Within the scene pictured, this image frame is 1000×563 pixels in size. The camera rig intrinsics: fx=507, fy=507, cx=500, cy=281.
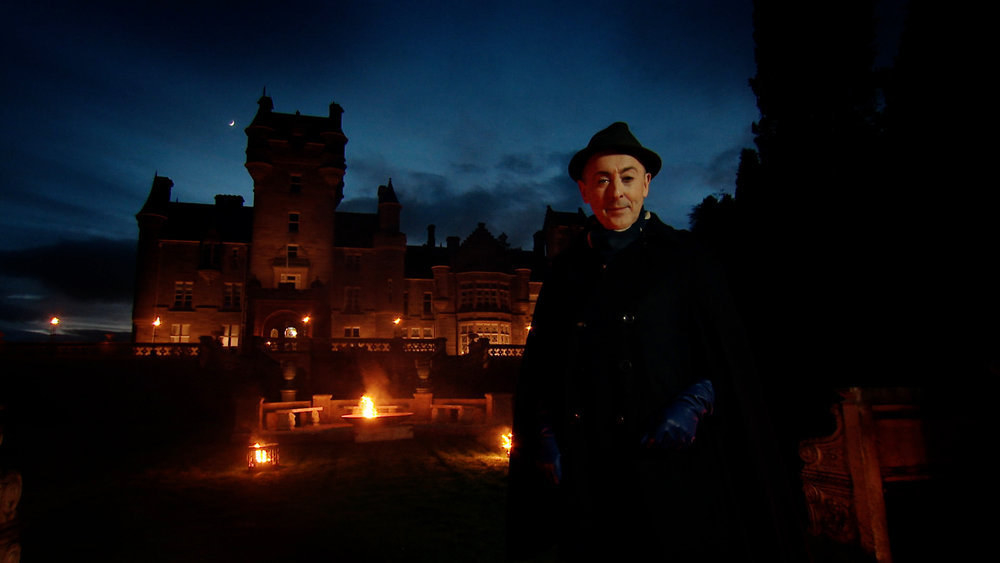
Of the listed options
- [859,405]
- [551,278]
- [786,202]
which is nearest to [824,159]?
[786,202]

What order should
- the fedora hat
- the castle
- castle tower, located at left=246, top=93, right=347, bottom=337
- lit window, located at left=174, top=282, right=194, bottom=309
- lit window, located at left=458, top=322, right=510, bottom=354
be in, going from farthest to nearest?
1. lit window, located at left=458, top=322, right=510, bottom=354
2. lit window, located at left=174, top=282, right=194, bottom=309
3. the castle
4. castle tower, located at left=246, top=93, right=347, bottom=337
5. the fedora hat

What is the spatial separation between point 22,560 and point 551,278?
709cm

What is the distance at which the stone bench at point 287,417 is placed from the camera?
15.3 metres

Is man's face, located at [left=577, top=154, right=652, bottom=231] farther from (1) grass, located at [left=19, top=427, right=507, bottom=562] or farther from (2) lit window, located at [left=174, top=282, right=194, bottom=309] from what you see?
(2) lit window, located at [left=174, top=282, right=194, bottom=309]

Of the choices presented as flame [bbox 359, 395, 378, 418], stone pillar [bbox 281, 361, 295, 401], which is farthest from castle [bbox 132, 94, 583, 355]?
flame [bbox 359, 395, 378, 418]

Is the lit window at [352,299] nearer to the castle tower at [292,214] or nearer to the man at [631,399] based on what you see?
the castle tower at [292,214]

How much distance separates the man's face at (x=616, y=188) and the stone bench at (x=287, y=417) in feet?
48.6

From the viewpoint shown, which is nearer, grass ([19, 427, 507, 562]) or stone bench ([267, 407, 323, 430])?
grass ([19, 427, 507, 562])

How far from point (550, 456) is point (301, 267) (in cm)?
3508

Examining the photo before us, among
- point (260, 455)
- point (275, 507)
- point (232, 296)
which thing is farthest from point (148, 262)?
point (275, 507)

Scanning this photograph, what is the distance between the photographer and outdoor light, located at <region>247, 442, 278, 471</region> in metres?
10.7

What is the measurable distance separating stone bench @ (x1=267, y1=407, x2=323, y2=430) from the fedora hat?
14837mm

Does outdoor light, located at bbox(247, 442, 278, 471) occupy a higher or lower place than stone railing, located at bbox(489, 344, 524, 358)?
lower

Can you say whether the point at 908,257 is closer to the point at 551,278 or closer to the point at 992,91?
the point at 992,91
